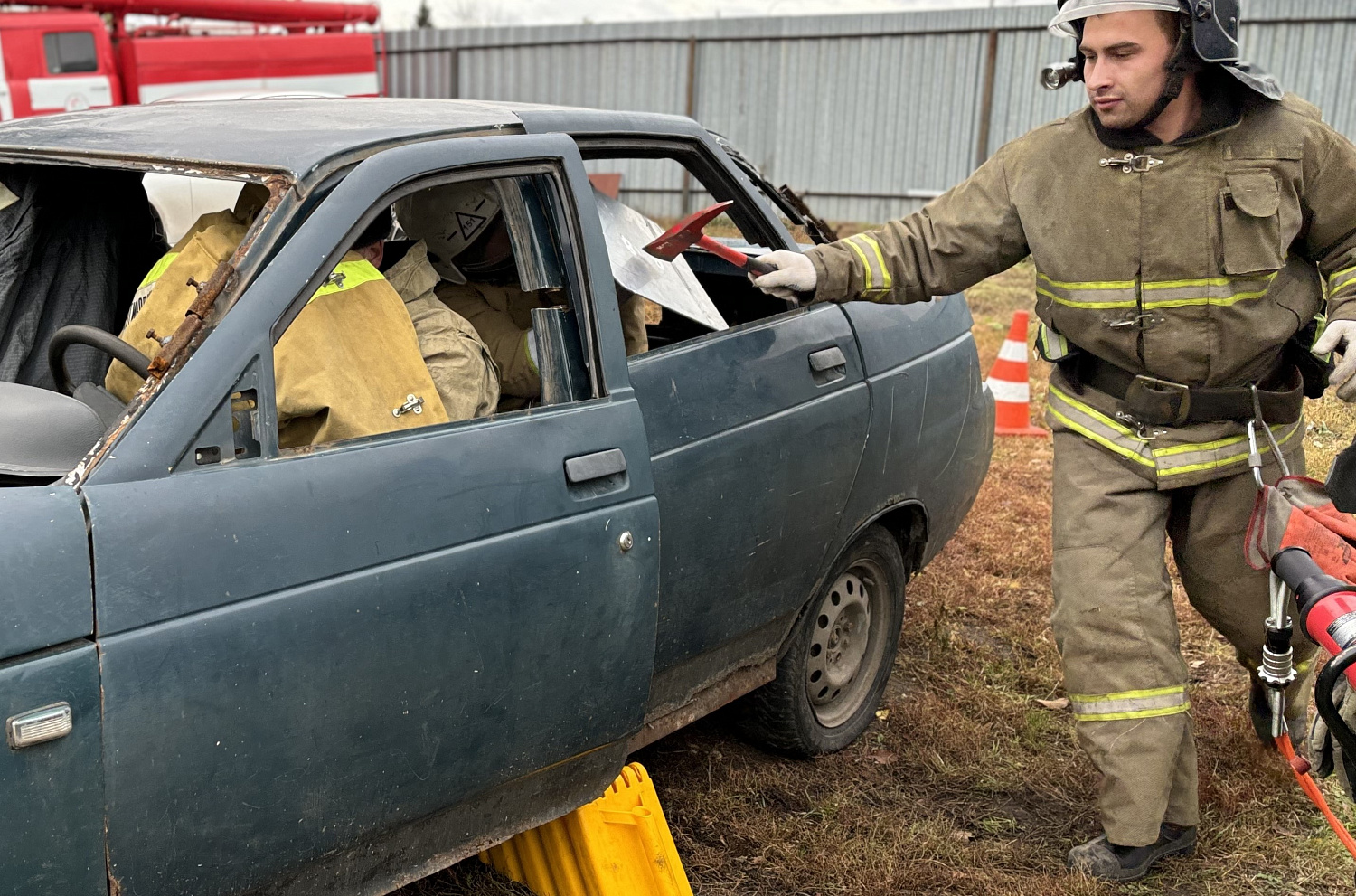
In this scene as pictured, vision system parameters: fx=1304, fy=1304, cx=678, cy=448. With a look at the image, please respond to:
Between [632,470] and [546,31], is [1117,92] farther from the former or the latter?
[546,31]

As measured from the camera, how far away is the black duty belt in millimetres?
2939

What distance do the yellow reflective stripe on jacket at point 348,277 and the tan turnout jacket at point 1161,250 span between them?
1.00 m

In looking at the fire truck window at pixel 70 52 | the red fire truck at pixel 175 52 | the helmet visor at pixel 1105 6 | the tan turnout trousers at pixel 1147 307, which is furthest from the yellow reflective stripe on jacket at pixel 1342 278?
the fire truck window at pixel 70 52

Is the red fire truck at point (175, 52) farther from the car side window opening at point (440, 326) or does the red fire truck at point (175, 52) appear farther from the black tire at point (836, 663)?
the black tire at point (836, 663)

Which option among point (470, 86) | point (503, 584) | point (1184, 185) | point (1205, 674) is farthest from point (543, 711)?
point (470, 86)

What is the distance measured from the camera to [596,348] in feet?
8.36

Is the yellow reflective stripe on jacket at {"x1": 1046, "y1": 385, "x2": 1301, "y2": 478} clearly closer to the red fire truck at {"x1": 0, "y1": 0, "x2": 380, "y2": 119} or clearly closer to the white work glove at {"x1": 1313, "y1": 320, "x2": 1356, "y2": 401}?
the white work glove at {"x1": 1313, "y1": 320, "x2": 1356, "y2": 401}

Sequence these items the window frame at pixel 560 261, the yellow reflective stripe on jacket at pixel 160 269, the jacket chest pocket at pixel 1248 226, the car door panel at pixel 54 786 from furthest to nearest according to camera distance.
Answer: the jacket chest pocket at pixel 1248 226
the yellow reflective stripe on jacket at pixel 160 269
the window frame at pixel 560 261
the car door panel at pixel 54 786

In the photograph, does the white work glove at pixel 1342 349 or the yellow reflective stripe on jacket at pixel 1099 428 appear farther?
the yellow reflective stripe on jacket at pixel 1099 428

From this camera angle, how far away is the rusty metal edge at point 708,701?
9.35 feet

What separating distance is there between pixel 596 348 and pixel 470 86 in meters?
16.1

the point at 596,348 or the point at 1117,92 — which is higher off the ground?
the point at 1117,92

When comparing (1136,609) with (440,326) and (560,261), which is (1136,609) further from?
(440,326)

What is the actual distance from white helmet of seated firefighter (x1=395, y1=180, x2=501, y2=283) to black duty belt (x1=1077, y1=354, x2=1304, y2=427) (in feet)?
5.01
